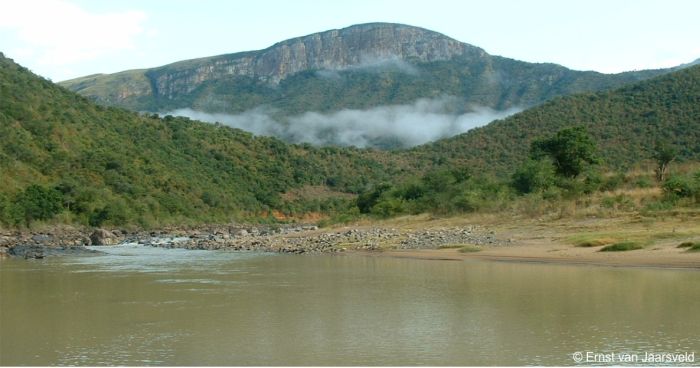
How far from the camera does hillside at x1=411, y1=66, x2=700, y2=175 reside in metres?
56.8

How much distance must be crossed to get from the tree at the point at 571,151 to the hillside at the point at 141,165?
35034 mm

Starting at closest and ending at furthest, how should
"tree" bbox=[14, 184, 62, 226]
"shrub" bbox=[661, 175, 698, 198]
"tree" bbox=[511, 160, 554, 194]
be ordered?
"shrub" bbox=[661, 175, 698, 198] < "tree" bbox=[511, 160, 554, 194] < "tree" bbox=[14, 184, 62, 226]

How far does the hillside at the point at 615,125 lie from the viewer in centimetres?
5681

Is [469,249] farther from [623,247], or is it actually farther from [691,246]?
[691,246]

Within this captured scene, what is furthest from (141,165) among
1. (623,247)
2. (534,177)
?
(623,247)

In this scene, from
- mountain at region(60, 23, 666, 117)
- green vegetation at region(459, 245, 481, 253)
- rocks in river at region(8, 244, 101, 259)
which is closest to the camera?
green vegetation at region(459, 245, 481, 253)

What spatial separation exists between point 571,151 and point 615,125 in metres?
22.0

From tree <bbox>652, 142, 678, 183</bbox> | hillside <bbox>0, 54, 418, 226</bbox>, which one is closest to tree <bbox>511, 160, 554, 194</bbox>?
tree <bbox>652, 142, 678, 183</bbox>

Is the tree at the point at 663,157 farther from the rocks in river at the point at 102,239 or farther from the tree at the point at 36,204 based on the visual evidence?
the tree at the point at 36,204

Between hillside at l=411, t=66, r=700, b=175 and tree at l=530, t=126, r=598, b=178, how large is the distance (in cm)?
1088

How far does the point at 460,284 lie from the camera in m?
16.7

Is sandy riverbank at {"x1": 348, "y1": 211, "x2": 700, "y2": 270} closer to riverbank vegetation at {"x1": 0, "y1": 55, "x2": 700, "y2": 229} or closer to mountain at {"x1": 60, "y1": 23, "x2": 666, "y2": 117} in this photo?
riverbank vegetation at {"x1": 0, "y1": 55, "x2": 700, "y2": 229}

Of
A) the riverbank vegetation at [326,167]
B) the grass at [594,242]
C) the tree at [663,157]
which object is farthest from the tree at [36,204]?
the tree at [663,157]

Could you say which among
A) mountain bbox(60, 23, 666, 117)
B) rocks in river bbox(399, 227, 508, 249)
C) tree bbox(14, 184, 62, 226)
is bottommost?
rocks in river bbox(399, 227, 508, 249)
